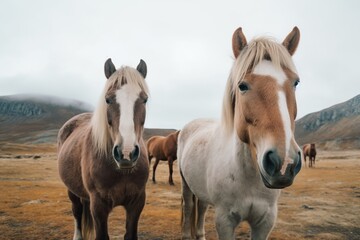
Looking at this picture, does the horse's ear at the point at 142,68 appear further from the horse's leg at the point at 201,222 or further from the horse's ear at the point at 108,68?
the horse's leg at the point at 201,222

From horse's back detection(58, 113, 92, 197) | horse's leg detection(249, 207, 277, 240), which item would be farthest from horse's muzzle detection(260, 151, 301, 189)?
horse's back detection(58, 113, 92, 197)

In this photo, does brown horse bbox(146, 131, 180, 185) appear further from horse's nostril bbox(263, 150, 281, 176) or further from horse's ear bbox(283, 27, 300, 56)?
horse's nostril bbox(263, 150, 281, 176)

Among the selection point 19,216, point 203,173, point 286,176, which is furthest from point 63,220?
point 286,176

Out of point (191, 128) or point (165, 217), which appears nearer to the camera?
point (191, 128)

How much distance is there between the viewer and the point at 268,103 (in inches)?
82.9

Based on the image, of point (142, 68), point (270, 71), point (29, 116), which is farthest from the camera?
point (29, 116)

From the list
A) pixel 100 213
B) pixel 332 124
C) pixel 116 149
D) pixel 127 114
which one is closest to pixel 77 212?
pixel 100 213

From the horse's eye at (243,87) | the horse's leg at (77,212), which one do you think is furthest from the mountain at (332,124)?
the horse's eye at (243,87)

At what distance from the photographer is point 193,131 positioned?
567 centimetres

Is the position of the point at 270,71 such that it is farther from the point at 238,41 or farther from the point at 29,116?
the point at 29,116

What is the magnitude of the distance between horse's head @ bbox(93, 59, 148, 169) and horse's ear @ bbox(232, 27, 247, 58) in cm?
132

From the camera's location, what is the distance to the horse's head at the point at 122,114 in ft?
9.59

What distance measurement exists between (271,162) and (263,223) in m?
1.40

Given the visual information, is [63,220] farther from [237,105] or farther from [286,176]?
[286,176]
